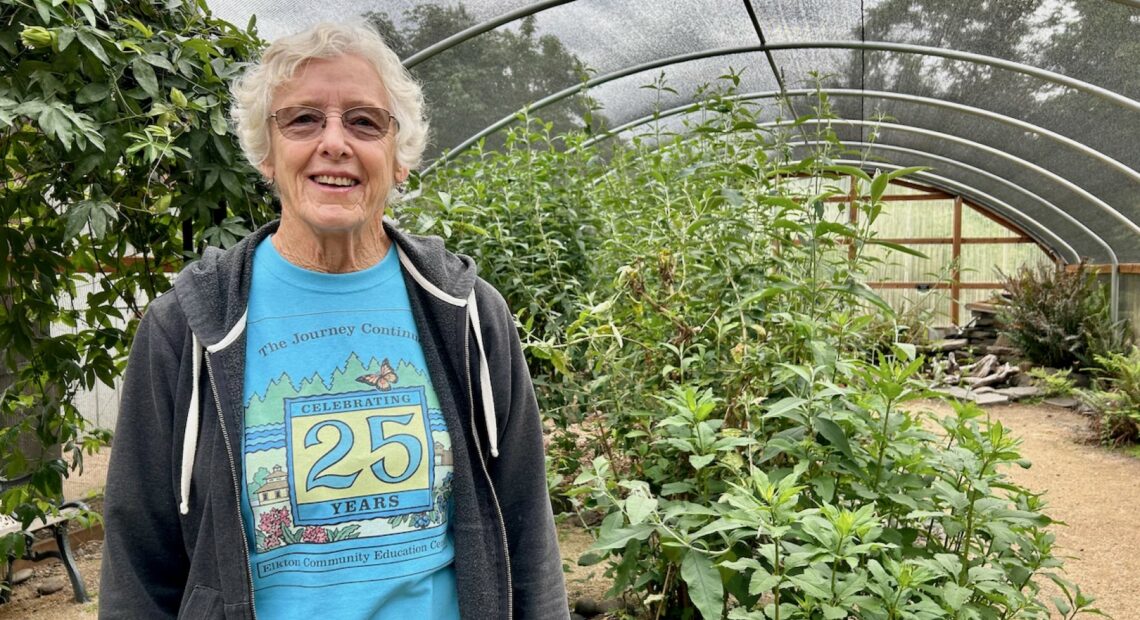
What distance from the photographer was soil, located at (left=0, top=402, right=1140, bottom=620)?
3.98 metres

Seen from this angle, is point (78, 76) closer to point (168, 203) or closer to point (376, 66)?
point (168, 203)

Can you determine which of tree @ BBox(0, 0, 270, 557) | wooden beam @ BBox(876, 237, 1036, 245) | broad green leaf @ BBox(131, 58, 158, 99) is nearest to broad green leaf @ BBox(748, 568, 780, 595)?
tree @ BBox(0, 0, 270, 557)

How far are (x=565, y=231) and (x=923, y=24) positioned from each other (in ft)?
15.4

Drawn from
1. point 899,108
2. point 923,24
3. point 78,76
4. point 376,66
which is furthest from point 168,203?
point 899,108

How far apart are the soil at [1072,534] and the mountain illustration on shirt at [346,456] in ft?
5.37

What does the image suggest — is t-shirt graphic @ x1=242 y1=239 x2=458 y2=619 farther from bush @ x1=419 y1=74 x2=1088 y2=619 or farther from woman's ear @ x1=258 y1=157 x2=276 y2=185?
bush @ x1=419 y1=74 x2=1088 y2=619

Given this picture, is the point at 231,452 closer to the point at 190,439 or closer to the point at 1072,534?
the point at 190,439

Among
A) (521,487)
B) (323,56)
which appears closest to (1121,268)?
(521,487)

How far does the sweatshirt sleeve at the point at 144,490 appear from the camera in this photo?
122 centimetres

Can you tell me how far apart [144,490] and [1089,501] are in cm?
683

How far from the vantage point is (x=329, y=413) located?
1275mm

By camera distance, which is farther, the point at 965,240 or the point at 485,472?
the point at 965,240

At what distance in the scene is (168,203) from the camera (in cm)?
223

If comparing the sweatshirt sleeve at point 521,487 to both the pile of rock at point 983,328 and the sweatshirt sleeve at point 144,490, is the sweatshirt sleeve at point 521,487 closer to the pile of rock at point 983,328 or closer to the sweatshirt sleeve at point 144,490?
the sweatshirt sleeve at point 144,490
